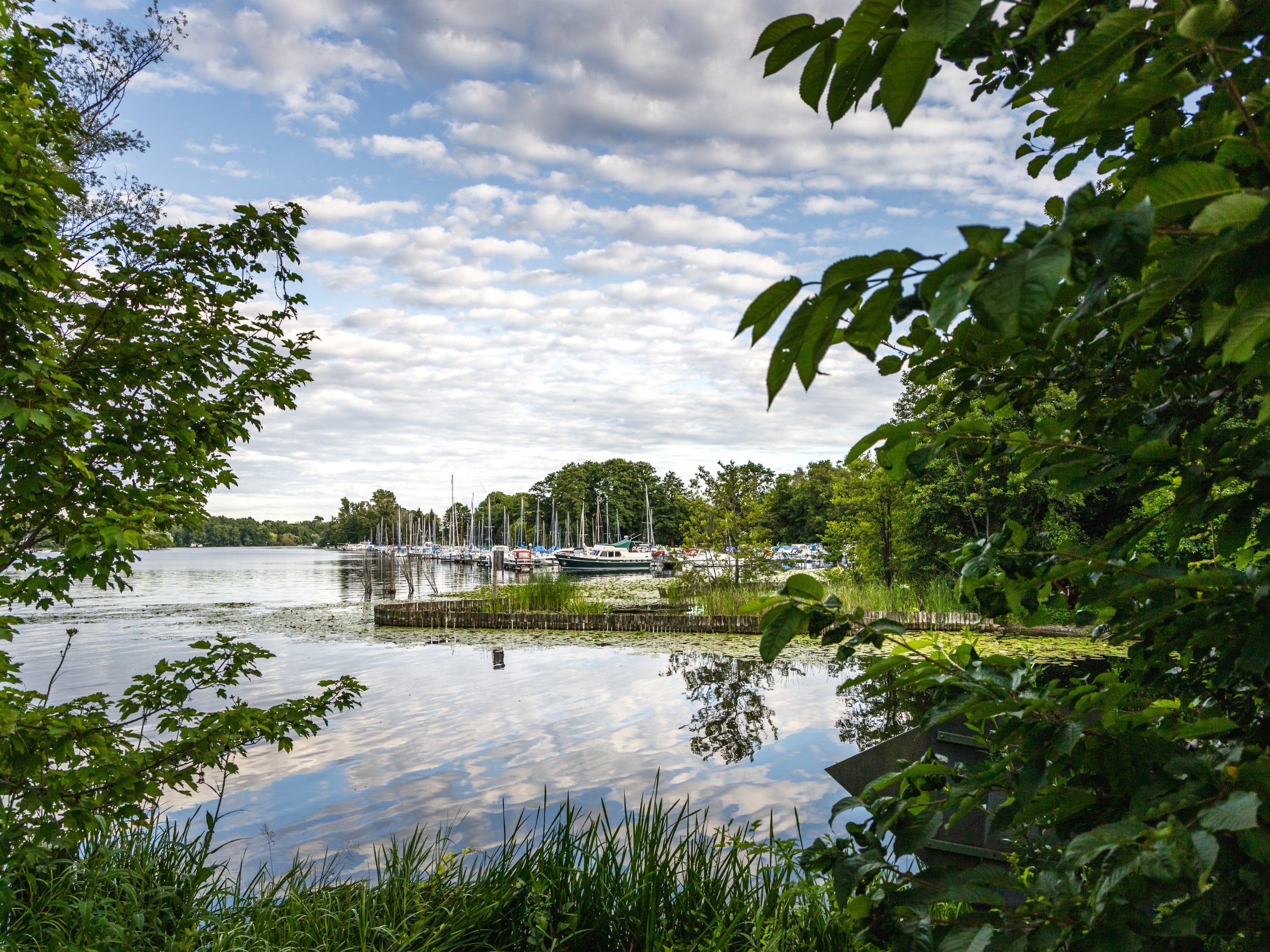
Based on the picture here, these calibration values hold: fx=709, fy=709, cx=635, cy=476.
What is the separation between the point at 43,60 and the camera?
3691mm

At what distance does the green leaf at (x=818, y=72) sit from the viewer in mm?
885

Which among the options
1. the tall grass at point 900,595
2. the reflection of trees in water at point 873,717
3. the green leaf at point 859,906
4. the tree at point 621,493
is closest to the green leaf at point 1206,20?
the green leaf at point 859,906

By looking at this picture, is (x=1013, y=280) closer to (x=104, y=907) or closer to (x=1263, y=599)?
(x=1263, y=599)

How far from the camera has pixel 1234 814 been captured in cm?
76

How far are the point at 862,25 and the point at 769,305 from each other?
34 centimetres

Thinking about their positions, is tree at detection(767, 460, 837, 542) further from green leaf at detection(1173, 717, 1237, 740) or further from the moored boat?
green leaf at detection(1173, 717, 1237, 740)

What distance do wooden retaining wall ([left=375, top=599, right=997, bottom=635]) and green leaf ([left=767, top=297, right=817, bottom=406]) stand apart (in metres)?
15.2

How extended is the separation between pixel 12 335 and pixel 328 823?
4.91 meters

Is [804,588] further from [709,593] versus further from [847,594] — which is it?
[709,593]

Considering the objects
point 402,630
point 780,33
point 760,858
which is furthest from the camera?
point 402,630

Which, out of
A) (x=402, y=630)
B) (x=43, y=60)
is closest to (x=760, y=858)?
(x=43, y=60)

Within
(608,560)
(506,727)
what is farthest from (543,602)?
(608,560)

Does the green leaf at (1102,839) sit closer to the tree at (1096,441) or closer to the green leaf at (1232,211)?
the tree at (1096,441)

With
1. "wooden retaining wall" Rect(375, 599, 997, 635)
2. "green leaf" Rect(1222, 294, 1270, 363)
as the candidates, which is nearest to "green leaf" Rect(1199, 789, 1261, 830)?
"green leaf" Rect(1222, 294, 1270, 363)
